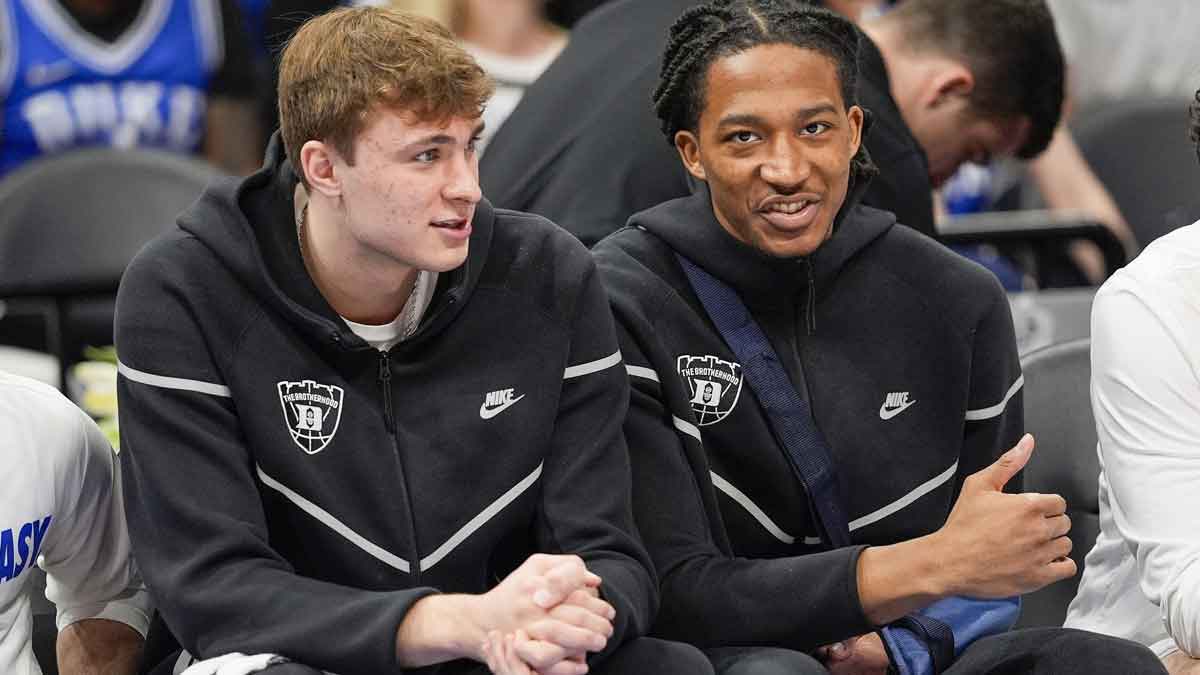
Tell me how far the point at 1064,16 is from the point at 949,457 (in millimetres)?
3785

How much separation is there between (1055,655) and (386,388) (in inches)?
35.6

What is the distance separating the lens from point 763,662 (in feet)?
8.29

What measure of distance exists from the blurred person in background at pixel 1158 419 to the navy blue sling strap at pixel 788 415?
302mm

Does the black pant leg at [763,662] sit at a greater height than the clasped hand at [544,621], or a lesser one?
lesser

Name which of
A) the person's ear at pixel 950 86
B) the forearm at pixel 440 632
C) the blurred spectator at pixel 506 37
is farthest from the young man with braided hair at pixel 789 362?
the blurred spectator at pixel 506 37

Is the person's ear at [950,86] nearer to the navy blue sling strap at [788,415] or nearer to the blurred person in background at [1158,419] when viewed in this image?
the blurred person in background at [1158,419]

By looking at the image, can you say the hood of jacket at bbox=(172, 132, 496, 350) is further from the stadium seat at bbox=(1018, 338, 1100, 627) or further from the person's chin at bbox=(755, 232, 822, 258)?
the stadium seat at bbox=(1018, 338, 1100, 627)

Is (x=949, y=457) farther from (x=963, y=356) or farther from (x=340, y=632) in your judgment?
(x=340, y=632)

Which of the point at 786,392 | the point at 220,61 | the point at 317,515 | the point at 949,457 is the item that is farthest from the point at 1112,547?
the point at 220,61

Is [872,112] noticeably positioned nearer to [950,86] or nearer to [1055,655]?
[950,86]

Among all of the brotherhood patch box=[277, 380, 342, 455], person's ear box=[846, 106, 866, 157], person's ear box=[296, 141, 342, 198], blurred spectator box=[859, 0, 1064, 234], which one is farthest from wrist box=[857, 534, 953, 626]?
blurred spectator box=[859, 0, 1064, 234]

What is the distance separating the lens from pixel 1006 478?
2494 millimetres

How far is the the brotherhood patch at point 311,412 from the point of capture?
8.42ft

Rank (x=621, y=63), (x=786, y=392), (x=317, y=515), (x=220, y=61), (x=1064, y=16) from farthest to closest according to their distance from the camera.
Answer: (x=1064, y=16)
(x=220, y=61)
(x=621, y=63)
(x=786, y=392)
(x=317, y=515)
